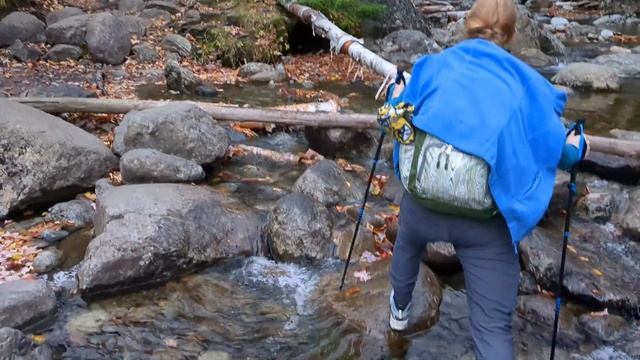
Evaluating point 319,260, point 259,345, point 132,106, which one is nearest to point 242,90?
point 132,106

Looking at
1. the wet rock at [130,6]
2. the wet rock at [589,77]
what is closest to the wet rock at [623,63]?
the wet rock at [589,77]

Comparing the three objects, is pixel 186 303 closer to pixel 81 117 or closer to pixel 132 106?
pixel 132 106

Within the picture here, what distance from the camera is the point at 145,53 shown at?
42.1ft

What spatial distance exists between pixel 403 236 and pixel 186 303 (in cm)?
224

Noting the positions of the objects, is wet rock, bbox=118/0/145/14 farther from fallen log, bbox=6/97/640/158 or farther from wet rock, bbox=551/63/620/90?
wet rock, bbox=551/63/620/90

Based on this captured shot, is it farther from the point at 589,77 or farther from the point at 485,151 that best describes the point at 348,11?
the point at 485,151

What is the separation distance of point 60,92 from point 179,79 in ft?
7.22

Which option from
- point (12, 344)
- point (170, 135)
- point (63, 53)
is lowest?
point (63, 53)

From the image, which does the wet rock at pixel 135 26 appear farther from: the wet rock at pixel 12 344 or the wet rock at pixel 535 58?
the wet rock at pixel 12 344

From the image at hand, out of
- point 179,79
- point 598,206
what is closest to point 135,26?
point 179,79

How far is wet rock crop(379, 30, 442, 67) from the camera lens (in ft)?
46.8

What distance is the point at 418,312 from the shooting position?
468 cm

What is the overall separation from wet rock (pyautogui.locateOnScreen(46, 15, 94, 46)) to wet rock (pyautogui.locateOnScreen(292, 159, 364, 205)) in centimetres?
823

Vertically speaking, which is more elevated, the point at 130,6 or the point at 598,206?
the point at 598,206
